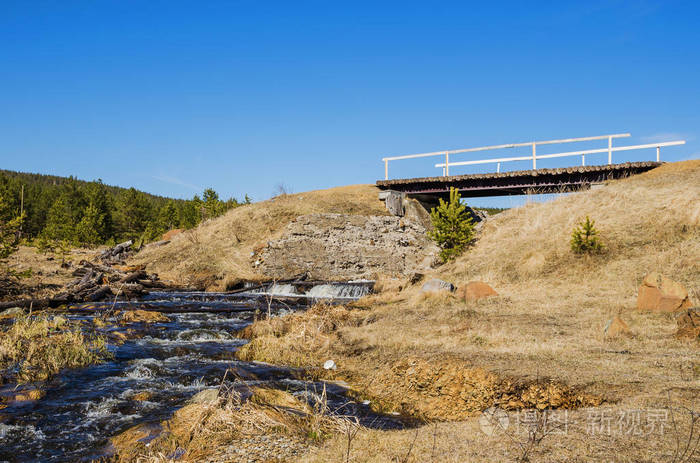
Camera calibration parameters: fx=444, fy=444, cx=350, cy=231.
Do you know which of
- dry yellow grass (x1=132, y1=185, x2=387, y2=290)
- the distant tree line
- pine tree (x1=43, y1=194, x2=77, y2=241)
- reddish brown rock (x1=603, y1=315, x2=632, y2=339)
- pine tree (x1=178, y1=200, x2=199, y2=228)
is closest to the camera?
reddish brown rock (x1=603, y1=315, x2=632, y2=339)

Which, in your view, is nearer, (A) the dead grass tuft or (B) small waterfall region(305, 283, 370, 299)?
(A) the dead grass tuft

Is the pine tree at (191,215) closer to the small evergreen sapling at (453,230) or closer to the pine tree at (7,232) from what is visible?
the pine tree at (7,232)

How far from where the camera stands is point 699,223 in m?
17.3

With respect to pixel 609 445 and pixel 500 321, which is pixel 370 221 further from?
pixel 609 445

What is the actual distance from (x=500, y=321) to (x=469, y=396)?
525cm

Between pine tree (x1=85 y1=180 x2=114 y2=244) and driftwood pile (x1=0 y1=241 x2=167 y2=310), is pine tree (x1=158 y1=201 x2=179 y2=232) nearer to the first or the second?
pine tree (x1=85 y1=180 x2=114 y2=244)

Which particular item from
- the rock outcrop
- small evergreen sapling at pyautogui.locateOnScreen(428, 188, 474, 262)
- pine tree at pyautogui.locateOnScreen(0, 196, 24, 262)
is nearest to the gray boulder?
small evergreen sapling at pyautogui.locateOnScreen(428, 188, 474, 262)

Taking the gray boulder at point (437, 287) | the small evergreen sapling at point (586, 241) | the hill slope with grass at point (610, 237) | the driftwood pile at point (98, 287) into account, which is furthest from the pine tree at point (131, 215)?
the small evergreen sapling at point (586, 241)

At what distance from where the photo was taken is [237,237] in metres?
35.2

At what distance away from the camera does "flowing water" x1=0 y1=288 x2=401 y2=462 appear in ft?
19.6

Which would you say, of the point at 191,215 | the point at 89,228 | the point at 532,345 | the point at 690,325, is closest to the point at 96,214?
the point at 89,228

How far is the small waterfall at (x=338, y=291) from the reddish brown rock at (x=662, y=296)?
1294cm

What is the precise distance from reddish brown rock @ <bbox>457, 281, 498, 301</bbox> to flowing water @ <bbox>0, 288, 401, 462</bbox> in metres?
7.25

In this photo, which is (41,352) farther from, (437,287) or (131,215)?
(131,215)
